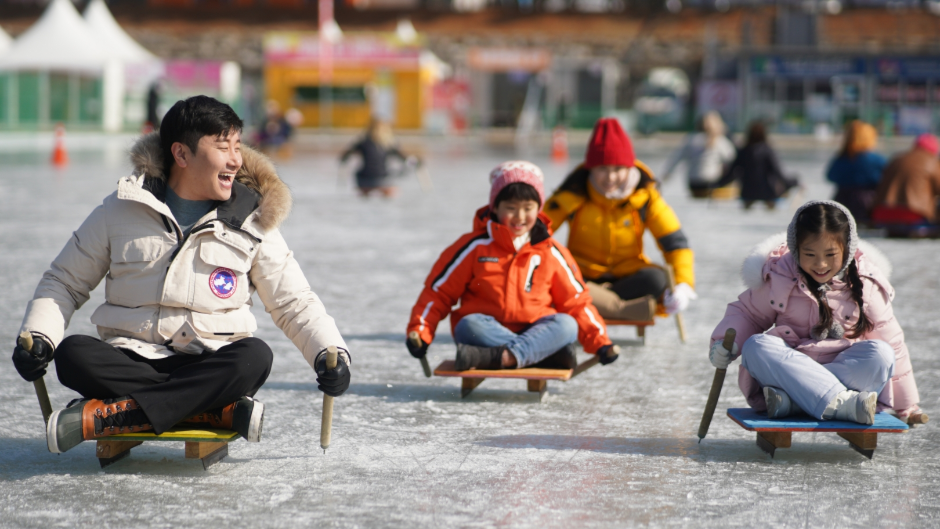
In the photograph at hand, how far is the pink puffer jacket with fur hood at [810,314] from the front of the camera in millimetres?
3273

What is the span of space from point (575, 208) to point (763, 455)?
1994 millimetres

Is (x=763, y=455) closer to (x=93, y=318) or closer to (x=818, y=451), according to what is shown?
(x=818, y=451)

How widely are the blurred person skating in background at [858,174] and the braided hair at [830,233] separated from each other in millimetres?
6689

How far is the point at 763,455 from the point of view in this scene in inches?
132

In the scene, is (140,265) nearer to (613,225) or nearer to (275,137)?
(613,225)

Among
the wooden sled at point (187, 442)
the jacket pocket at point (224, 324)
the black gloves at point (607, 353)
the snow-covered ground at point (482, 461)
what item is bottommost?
the snow-covered ground at point (482, 461)


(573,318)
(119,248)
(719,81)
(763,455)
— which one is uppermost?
(719,81)

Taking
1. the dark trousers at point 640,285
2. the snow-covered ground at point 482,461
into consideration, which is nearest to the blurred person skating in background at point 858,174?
the snow-covered ground at point 482,461

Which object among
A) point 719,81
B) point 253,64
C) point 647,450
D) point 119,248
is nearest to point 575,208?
point 647,450

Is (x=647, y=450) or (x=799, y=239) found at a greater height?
(x=799, y=239)

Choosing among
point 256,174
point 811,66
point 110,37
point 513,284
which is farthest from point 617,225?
point 811,66

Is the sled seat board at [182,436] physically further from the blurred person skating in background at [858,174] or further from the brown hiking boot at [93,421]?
the blurred person skating in background at [858,174]

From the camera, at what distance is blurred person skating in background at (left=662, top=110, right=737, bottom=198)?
1277cm

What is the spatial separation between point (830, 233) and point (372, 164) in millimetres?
10685
